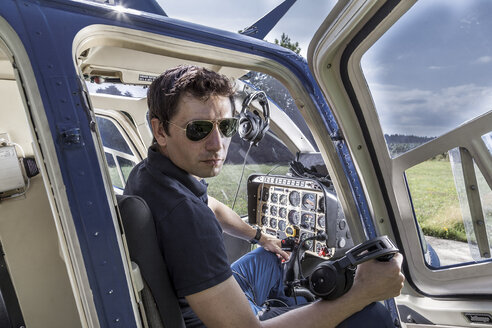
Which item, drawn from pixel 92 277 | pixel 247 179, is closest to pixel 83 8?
pixel 92 277

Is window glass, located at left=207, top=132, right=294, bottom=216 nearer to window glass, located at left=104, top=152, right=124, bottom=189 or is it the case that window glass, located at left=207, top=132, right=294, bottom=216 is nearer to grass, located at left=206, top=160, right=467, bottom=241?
window glass, located at left=104, top=152, right=124, bottom=189

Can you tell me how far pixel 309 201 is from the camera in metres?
2.79

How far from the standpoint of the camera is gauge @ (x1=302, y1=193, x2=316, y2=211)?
275cm

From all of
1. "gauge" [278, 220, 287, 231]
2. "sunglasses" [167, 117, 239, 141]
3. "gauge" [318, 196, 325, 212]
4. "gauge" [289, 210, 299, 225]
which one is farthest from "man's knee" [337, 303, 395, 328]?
"gauge" [278, 220, 287, 231]

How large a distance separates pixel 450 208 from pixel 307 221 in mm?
1340

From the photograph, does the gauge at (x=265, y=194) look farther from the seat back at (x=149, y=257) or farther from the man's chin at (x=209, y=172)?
the seat back at (x=149, y=257)

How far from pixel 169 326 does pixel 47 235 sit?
1.11 metres

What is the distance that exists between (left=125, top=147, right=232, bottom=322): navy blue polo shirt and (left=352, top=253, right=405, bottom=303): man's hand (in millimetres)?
527

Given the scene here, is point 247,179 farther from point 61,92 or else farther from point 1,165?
point 61,92

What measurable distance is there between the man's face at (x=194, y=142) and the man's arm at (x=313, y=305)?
0.46 m

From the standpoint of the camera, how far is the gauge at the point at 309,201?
9.02ft

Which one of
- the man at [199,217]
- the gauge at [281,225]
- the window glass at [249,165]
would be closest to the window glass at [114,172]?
the window glass at [249,165]

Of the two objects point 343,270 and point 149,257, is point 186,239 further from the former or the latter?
point 343,270

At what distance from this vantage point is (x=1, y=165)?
163cm
